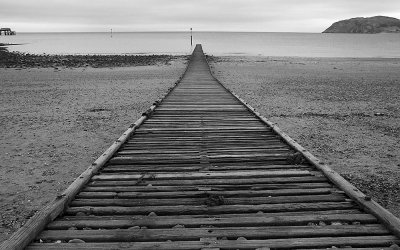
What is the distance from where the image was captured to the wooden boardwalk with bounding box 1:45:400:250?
2965 millimetres

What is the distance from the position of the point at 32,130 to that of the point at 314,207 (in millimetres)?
8051

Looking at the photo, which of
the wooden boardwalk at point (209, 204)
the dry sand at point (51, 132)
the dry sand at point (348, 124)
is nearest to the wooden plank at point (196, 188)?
the wooden boardwalk at point (209, 204)

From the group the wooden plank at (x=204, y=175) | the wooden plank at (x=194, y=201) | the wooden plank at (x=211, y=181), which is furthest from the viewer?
the wooden plank at (x=204, y=175)

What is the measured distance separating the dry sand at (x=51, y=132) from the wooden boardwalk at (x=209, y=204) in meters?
1.32

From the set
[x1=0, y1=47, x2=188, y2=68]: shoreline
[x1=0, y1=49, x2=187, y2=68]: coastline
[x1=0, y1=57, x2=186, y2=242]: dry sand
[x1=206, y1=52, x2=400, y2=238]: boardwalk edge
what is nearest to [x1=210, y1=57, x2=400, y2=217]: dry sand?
[x1=206, y1=52, x2=400, y2=238]: boardwalk edge

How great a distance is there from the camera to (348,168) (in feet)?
21.5

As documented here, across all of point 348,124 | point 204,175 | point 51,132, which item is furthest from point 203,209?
point 348,124

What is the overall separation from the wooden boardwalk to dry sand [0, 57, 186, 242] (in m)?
1.32

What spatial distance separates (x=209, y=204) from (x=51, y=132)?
272 inches

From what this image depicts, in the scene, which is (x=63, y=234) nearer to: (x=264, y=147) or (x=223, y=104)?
(x=264, y=147)

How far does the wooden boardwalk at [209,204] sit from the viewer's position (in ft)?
9.73

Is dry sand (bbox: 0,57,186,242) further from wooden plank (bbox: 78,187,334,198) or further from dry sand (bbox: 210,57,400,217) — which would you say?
dry sand (bbox: 210,57,400,217)

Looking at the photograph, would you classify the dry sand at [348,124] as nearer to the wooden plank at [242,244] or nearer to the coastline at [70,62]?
the wooden plank at [242,244]

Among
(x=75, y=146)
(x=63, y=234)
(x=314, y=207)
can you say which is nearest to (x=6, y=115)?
(x=75, y=146)
